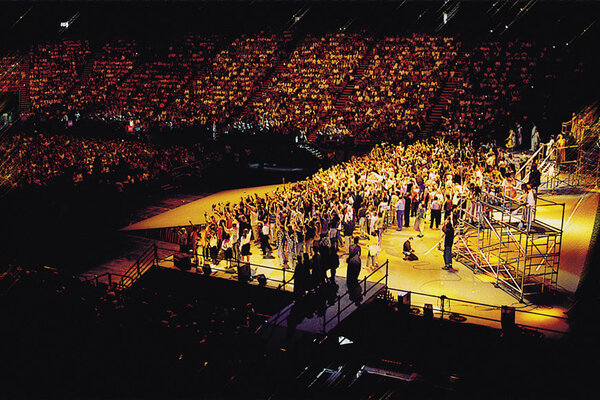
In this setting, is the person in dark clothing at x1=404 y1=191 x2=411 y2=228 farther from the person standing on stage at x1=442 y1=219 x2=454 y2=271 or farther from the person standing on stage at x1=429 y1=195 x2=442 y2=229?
the person standing on stage at x1=442 y1=219 x2=454 y2=271

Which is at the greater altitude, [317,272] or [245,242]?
[317,272]

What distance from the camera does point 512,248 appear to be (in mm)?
14508

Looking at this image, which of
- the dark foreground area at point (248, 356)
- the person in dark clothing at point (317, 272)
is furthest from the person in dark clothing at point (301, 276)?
the dark foreground area at point (248, 356)

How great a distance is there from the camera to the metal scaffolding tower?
39.9 ft

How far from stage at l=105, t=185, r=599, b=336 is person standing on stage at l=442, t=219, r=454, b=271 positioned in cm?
24

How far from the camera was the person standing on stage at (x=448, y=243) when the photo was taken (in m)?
13.3

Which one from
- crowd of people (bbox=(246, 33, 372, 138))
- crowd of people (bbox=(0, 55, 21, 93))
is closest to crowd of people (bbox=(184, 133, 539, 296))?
crowd of people (bbox=(246, 33, 372, 138))

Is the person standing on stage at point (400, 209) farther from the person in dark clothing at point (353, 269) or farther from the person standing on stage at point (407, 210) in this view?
the person in dark clothing at point (353, 269)

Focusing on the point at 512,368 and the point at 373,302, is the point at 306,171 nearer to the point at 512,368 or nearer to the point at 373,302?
the point at 373,302

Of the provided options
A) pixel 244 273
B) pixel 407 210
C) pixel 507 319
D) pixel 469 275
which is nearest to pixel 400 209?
pixel 407 210

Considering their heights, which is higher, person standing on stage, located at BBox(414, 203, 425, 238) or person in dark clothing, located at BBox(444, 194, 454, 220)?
person in dark clothing, located at BBox(444, 194, 454, 220)

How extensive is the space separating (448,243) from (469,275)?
3.27 ft

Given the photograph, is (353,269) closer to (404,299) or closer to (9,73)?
(404,299)

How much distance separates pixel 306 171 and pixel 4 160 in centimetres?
1711
